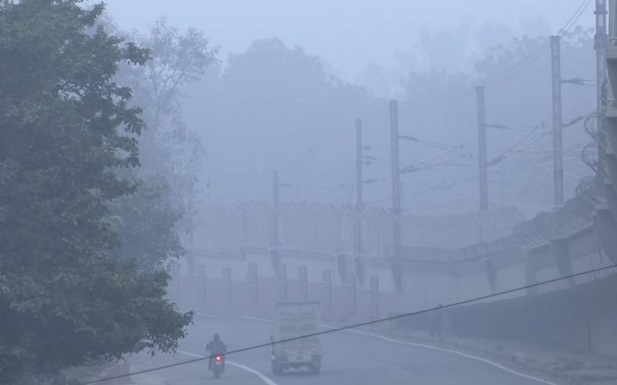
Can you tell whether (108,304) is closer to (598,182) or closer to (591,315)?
(598,182)

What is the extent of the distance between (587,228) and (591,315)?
311 inches

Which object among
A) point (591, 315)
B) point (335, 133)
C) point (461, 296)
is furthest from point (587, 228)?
point (335, 133)

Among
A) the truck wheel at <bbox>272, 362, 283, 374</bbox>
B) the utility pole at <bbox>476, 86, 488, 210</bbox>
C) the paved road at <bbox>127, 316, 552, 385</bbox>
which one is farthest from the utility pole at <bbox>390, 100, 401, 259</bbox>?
the truck wheel at <bbox>272, 362, 283, 374</bbox>

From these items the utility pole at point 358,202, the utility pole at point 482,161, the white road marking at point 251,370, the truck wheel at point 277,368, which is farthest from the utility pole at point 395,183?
the truck wheel at point 277,368

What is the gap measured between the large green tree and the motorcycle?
19.8 meters

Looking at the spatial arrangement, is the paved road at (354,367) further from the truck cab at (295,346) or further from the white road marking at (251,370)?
the truck cab at (295,346)

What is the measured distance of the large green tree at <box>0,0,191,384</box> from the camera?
11.9 m

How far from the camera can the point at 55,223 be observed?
12.4 m

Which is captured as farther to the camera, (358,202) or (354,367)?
(358,202)

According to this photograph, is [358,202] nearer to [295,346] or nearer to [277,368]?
[295,346]

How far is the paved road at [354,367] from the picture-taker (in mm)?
31453

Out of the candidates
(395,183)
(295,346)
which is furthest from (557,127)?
(395,183)

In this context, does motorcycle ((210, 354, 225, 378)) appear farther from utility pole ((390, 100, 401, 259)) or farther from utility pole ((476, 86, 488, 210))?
utility pole ((390, 100, 401, 259))

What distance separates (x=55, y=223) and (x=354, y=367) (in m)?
24.1
